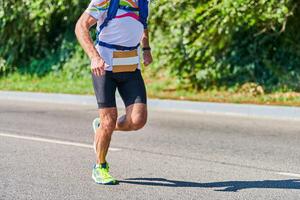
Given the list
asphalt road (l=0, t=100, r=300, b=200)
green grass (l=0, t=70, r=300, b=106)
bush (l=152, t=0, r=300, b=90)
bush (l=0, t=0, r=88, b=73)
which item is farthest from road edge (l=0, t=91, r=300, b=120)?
bush (l=0, t=0, r=88, b=73)

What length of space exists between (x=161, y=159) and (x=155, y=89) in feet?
30.9

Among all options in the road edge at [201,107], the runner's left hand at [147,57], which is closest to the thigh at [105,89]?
the runner's left hand at [147,57]

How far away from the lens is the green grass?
49.5 feet

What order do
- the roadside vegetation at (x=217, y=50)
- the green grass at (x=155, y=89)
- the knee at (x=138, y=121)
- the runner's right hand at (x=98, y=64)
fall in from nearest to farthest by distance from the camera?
the runner's right hand at (x=98, y=64) < the knee at (x=138, y=121) < the green grass at (x=155, y=89) < the roadside vegetation at (x=217, y=50)

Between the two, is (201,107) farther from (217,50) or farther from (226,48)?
(226,48)

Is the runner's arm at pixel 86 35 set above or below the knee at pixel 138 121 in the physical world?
above

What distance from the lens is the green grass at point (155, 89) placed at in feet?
49.5

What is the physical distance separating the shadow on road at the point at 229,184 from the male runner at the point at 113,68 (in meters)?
0.32

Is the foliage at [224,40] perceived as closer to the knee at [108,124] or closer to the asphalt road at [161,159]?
the asphalt road at [161,159]

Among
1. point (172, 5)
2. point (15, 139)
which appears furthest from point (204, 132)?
point (172, 5)

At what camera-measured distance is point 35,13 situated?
19.3m

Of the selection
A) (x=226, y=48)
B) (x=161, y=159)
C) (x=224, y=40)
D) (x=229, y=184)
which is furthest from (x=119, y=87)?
(x=226, y=48)

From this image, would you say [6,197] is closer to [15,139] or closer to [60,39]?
[15,139]

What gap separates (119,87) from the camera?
6750 millimetres
